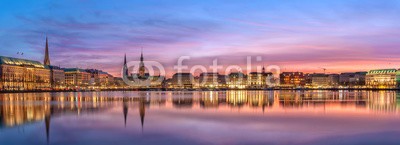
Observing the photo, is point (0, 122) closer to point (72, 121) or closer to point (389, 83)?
point (72, 121)

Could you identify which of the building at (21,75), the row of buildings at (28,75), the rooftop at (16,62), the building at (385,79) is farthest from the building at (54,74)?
the building at (385,79)

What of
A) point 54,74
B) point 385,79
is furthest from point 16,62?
point 385,79

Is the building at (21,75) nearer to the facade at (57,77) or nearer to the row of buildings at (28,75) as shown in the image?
the row of buildings at (28,75)

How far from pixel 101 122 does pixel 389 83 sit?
168 metres

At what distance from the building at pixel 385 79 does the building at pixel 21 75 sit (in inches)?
4839

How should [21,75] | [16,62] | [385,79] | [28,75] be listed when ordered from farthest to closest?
1. [385,79]
2. [28,75]
3. [16,62]
4. [21,75]

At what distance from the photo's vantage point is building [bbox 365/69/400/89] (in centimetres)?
16850

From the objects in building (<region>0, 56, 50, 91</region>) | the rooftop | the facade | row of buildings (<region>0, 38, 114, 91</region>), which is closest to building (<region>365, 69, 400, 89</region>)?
row of buildings (<region>0, 38, 114, 91</region>)

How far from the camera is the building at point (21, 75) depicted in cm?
12199

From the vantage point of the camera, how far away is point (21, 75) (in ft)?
439

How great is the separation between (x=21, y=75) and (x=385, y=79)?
135597 millimetres

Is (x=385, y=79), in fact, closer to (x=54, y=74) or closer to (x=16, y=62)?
(x=54, y=74)

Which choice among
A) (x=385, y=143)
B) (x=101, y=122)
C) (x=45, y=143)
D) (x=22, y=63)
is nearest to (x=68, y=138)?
(x=45, y=143)

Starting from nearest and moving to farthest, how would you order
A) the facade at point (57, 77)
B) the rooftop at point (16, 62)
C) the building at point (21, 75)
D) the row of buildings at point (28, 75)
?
the building at point (21, 75), the row of buildings at point (28, 75), the rooftop at point (16, 62), the facade at point (57, 77)
